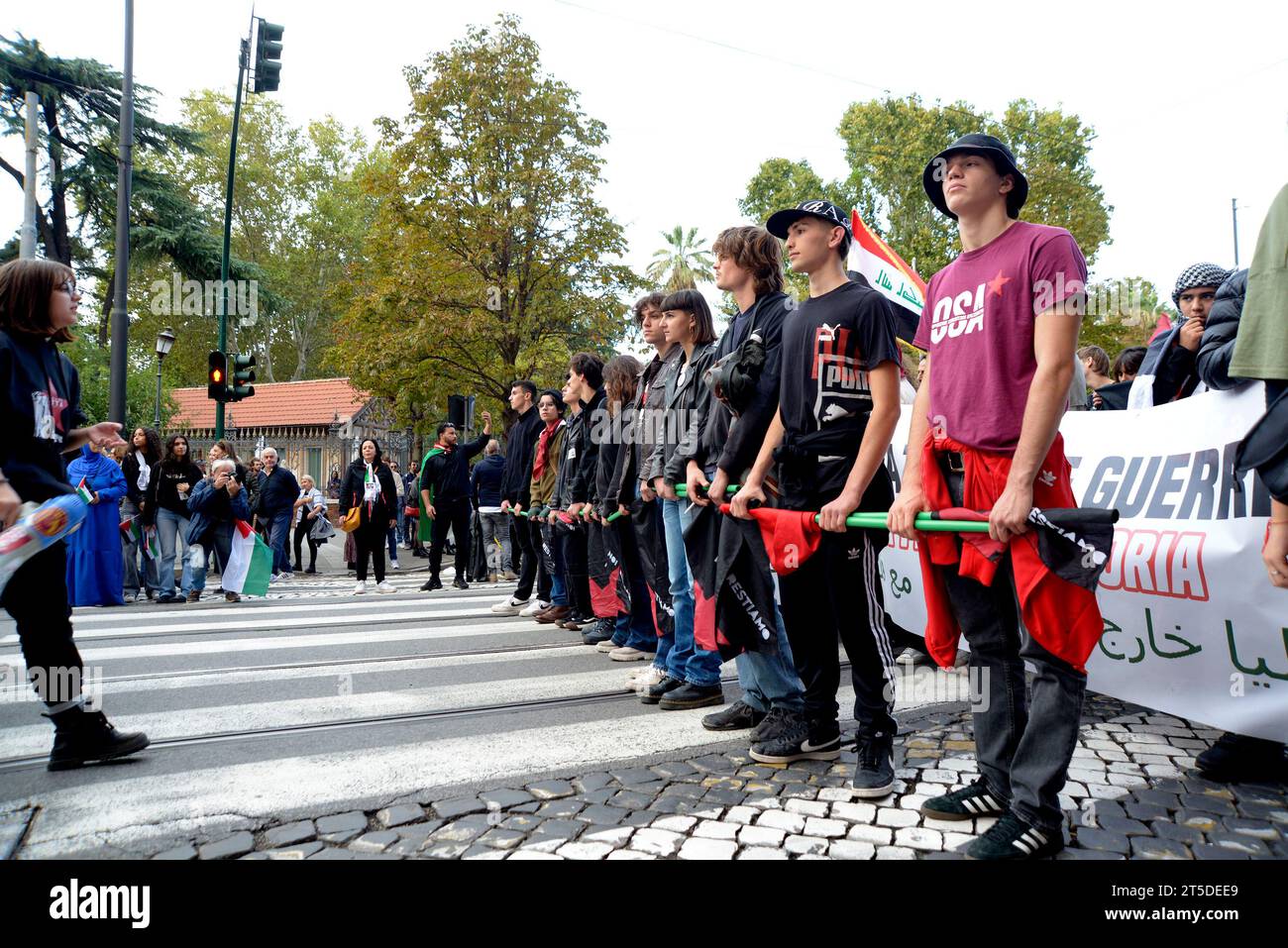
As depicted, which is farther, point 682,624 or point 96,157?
point 96,157

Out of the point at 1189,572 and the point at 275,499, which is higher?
the point at 1189,572

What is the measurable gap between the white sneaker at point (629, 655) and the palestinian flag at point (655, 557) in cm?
82

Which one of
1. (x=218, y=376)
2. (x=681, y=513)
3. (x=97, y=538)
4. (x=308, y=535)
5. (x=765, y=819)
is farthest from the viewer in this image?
(x=308, y=535)

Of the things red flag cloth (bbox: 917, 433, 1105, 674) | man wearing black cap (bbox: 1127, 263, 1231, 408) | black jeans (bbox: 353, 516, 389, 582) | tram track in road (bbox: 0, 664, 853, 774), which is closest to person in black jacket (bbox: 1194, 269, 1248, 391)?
man wearing black cap (bbox: 1127, 263, 1231, 408)

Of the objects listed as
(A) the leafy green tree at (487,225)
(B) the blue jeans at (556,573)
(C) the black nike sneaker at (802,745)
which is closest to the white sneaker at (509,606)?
(B) the blue jeans at (556,573)

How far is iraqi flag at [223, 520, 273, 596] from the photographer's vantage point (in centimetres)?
1059

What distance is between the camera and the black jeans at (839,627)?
346cm

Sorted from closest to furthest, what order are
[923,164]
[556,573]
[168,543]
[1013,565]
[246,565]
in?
[1013,565] < [556,573] < [246,565] < [168,543] < [923,164]

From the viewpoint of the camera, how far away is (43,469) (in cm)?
369

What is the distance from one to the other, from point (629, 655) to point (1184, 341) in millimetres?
3890

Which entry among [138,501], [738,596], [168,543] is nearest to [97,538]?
[168,543]

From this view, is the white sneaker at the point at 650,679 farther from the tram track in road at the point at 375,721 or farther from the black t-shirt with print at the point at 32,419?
the black t-shirt with print at the point at 32,419

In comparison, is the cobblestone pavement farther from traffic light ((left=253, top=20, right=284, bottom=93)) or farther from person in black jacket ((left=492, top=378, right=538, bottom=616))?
traffic light ((left=253, top=20, right=284, bottom=93))

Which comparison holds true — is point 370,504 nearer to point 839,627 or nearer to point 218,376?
point 218,376
